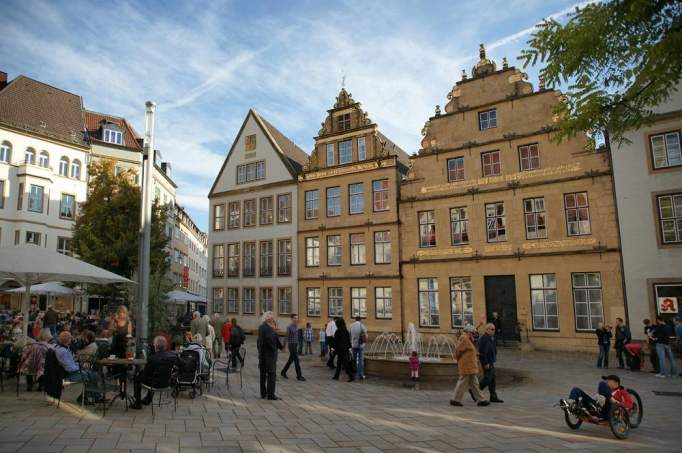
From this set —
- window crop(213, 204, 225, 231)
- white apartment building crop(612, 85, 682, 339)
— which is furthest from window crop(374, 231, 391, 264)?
window crop(213, 204, 225, 231)

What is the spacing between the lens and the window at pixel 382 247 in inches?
1080

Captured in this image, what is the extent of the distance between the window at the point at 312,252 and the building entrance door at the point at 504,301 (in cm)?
1095

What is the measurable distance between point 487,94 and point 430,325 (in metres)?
12.6

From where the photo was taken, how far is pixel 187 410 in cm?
877

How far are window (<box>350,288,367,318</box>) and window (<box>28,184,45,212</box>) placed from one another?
23695 mm

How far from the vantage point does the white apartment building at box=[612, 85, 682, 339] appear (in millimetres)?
19359

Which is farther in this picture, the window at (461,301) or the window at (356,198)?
the window at (356,198)

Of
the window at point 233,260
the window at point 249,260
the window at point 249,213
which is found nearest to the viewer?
the window at point 249,260

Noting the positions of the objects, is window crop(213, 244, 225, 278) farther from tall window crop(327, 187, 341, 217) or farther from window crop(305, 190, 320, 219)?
tall window crop(327, 187, 341, 217)

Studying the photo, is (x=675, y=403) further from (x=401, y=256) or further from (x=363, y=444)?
(x=401, y=256)

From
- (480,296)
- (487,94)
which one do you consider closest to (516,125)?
(487,94)

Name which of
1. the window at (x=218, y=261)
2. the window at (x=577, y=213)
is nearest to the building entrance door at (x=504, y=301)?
the window at (x=577, y=213)

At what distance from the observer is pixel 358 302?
28.1m

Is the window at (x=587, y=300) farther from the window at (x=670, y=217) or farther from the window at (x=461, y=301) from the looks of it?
the window at (x=461, y=301)
